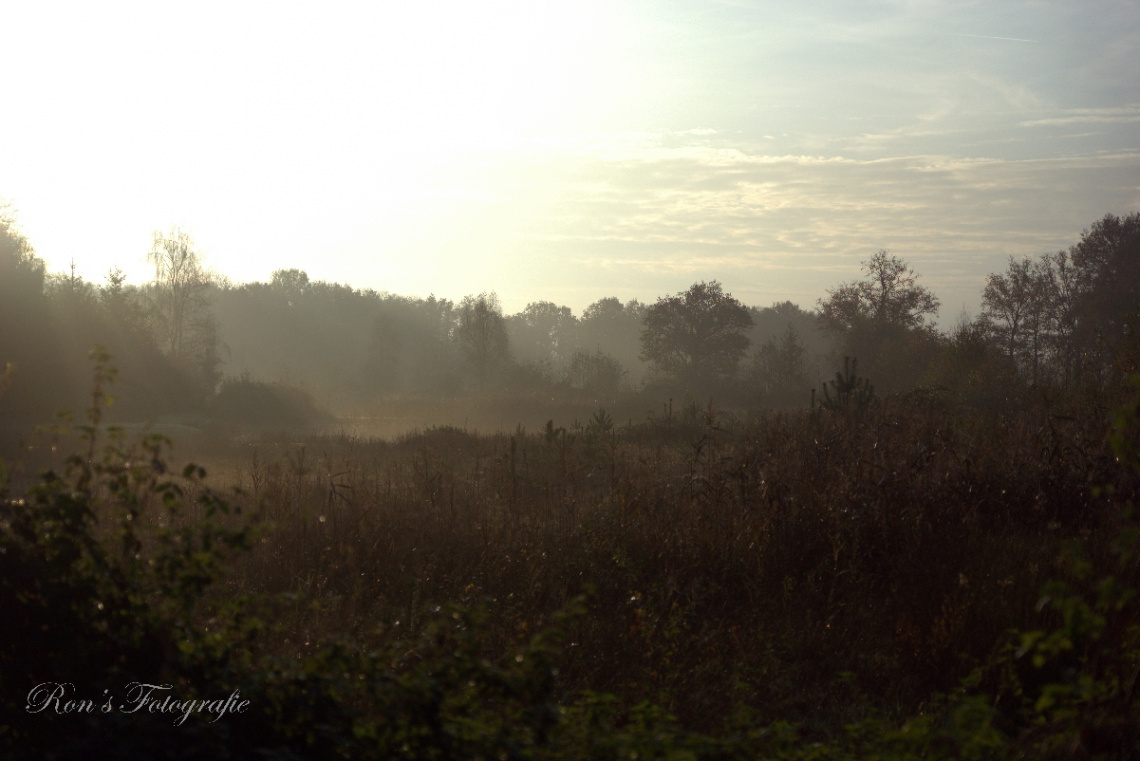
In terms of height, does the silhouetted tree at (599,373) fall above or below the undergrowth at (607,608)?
above

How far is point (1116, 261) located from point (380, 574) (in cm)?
4335

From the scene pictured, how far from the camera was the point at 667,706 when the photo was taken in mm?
4695

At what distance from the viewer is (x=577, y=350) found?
46.3 meters

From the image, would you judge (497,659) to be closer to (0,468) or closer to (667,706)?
(667,706)

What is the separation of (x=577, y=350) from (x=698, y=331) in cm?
689

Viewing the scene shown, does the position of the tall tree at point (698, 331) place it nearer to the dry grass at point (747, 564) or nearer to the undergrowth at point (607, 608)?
the undergrowth at point (607, 608)

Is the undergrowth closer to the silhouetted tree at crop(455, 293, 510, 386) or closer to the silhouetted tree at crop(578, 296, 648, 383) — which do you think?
the silhouetted tree at crop(455, 293, 510, 386)

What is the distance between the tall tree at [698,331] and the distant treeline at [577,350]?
0.26 feet

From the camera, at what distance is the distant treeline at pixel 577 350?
74.4 ft

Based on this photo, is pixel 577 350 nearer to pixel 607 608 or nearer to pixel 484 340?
pixel 484 340

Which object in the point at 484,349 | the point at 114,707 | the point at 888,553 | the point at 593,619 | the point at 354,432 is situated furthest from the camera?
the point at 484,349

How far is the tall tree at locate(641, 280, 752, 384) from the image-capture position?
4381cm

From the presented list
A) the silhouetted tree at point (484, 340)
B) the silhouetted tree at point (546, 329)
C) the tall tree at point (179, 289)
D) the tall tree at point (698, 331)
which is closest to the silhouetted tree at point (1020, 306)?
the tall tree at point (698, 331)

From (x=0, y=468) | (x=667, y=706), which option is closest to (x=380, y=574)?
(x=667, y=706)
